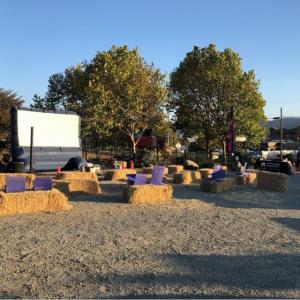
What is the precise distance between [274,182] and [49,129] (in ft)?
41.2

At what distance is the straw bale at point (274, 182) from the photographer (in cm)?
1602

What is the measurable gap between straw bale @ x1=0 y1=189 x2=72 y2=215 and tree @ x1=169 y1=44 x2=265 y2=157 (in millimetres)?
24331

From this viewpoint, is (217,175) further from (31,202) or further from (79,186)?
(31,202)

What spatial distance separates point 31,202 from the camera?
10289mm

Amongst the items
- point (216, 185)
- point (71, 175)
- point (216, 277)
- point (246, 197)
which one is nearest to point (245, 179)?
point (216, 185)

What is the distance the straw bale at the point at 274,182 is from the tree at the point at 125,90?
16703 millimetres

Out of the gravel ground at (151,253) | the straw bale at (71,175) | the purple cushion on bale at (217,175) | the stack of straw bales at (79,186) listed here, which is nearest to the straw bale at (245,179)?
the purple cushion on bale at (217,175)

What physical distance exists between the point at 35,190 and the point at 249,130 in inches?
1017

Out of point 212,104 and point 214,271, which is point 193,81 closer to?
point 212,104

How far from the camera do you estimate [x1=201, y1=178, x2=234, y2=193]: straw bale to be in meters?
15.1

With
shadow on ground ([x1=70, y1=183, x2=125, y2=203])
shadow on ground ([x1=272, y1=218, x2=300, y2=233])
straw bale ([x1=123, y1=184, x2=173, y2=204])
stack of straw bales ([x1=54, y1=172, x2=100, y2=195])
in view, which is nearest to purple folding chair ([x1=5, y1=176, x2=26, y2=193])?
shadow on ground ([x1=70, y1=183, x2=125, y2=203])

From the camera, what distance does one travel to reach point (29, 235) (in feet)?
25.9

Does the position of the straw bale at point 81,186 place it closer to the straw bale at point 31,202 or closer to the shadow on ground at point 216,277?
the straw bale at point 31,202

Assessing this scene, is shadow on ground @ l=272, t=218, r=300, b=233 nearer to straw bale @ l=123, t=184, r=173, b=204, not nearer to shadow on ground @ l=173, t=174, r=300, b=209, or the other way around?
shadow on ground @ l=173, t=174, r=300, b=209
